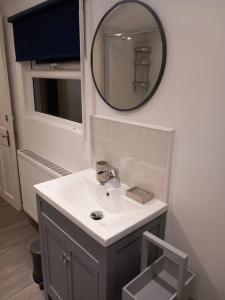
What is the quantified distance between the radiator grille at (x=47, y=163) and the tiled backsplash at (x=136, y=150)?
40 cm

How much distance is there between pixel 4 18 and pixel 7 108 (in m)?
0.81

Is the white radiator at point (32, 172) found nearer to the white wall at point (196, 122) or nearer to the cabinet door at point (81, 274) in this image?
the cabinet door at point (81, 274)

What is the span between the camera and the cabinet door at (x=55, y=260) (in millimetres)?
1343

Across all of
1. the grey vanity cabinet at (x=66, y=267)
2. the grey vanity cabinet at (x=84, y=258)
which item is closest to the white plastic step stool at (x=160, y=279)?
the grey vanity cabinet at (x=84, y=258)

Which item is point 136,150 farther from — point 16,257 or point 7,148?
point 7,148

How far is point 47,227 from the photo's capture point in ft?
4.73

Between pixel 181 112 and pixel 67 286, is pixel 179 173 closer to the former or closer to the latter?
pixel 181 112

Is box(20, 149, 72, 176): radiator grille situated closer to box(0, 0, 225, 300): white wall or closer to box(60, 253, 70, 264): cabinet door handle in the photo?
box(60, 253, 70, 264): cabinet door handle

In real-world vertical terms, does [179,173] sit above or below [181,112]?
below

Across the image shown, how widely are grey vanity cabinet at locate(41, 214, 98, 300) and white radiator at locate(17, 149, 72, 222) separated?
0.53 metres

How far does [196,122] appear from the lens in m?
1.04

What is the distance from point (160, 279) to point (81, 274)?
1.29 ft

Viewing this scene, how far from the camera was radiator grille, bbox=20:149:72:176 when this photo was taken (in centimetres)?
188

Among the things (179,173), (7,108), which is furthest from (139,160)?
(7,108)
